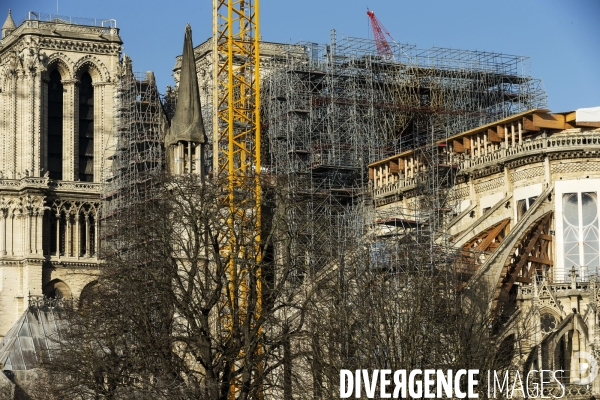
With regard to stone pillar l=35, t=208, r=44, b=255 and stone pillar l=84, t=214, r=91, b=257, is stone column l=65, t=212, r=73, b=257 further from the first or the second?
stone pillar l=35, t=208, r=44, b=255

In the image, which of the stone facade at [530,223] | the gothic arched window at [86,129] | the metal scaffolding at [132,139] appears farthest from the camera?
the gothic arched window at [86,129]

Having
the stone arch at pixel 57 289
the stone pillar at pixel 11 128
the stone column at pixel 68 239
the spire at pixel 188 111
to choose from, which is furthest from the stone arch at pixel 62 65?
the spire at pixel 188 111

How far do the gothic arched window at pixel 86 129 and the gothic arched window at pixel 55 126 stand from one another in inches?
65.4

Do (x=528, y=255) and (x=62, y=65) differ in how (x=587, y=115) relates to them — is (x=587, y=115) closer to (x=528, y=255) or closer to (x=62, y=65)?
(x=528, y=255)

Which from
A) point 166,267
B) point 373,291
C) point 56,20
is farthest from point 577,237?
point 56,20

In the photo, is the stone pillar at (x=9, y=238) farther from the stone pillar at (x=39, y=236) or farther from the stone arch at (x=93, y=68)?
the stone arch at (x=93, y=68)

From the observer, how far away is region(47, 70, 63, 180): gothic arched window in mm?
131875

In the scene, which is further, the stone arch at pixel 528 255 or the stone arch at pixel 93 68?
the stone arch at pixel 93 68

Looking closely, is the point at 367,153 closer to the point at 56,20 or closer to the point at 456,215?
the point at 456,215

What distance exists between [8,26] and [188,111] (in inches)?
1356

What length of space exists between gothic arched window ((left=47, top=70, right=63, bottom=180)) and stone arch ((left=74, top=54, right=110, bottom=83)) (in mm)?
1842

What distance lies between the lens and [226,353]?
211ft

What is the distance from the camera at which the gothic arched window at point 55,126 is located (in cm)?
13188

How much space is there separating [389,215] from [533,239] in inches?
→ 454
